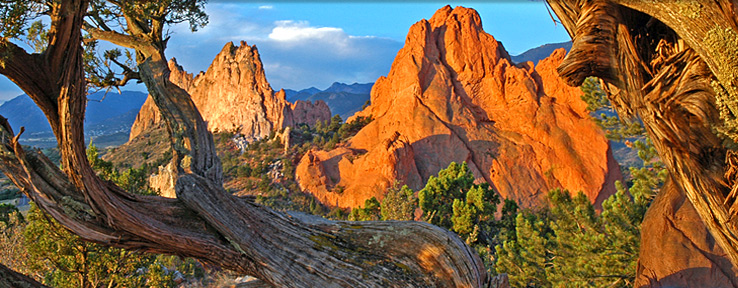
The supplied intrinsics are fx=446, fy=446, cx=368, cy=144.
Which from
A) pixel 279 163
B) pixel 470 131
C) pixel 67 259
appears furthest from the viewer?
pixel 279 163

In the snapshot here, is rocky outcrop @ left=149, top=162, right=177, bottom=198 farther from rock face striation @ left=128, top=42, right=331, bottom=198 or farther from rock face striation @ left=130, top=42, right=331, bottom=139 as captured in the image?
rock face striation @ left=130, top=42, right=331, bottom=139

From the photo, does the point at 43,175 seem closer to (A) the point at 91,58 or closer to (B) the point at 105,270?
(A) the point at 91,58

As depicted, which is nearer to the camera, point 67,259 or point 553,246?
point 67,259

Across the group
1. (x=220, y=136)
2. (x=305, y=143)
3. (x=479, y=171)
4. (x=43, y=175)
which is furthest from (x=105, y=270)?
(x=220, y=136)

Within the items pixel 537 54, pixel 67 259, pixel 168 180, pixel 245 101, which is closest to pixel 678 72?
pixel 168 180

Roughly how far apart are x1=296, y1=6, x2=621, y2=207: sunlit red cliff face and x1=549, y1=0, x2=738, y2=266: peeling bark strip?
1334 inches

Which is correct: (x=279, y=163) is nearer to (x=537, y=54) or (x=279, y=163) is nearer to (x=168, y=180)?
(x=168, y=180)

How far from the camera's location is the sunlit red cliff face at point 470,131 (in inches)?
1535

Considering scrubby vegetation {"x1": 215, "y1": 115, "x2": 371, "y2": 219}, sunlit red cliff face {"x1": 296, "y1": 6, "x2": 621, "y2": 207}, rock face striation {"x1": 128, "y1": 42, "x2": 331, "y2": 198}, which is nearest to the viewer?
scrubby vegetation {"x1": 215, "y1": 115, "x2": 371, "y2": 219}

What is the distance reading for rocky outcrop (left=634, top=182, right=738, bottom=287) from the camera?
3.96 meters

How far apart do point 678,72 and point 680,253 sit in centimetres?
193

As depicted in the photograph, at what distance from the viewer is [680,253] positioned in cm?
400

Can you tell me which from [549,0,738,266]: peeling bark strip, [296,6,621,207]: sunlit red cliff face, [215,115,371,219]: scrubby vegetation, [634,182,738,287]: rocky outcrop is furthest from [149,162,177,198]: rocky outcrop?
[296,6,621,207]: sunlit red cliff face

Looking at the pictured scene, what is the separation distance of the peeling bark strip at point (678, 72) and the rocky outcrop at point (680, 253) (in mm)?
1157
